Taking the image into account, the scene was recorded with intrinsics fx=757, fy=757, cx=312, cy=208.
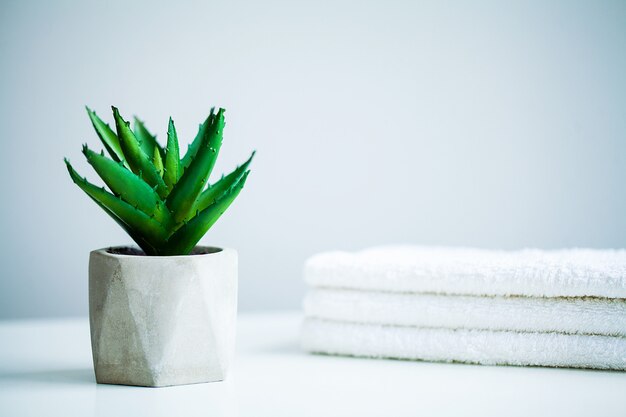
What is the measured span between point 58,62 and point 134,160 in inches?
23.6

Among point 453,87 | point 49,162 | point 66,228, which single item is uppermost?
point 453,87

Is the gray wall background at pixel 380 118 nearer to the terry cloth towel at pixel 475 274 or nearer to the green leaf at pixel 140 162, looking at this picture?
the terry cloth towel at pixel 475 274

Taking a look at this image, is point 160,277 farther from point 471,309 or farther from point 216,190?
point 471,309

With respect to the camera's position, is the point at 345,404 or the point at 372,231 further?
the point at 372,231

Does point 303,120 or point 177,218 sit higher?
point 303,120

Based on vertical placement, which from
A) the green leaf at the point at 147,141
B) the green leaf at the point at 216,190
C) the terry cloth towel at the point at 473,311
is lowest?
the terry cloth towel at the point at 473,311

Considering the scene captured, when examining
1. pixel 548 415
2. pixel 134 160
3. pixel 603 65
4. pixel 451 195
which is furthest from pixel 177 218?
pixel 603 65

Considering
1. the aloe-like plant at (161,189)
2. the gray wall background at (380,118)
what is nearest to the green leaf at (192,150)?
the aloe-like plant at (161,189)

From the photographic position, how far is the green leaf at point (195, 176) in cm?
72

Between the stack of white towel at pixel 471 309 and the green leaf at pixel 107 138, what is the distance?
10.4 inches

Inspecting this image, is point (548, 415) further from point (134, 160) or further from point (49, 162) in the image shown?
point (49, 162)

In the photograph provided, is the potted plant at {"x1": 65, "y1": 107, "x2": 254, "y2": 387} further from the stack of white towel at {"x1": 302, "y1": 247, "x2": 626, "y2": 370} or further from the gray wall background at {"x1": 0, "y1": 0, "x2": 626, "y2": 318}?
the gray wall background at {"x1": 0, "y1": 0, "x2": 626, "y2": 318}

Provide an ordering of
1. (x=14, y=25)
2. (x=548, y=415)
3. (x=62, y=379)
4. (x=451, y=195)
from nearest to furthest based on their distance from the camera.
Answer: (x=548, y=415), (x=62, y=379), (x=14, y=25), (x=451, y=195)

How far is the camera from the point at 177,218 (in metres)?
0.74
